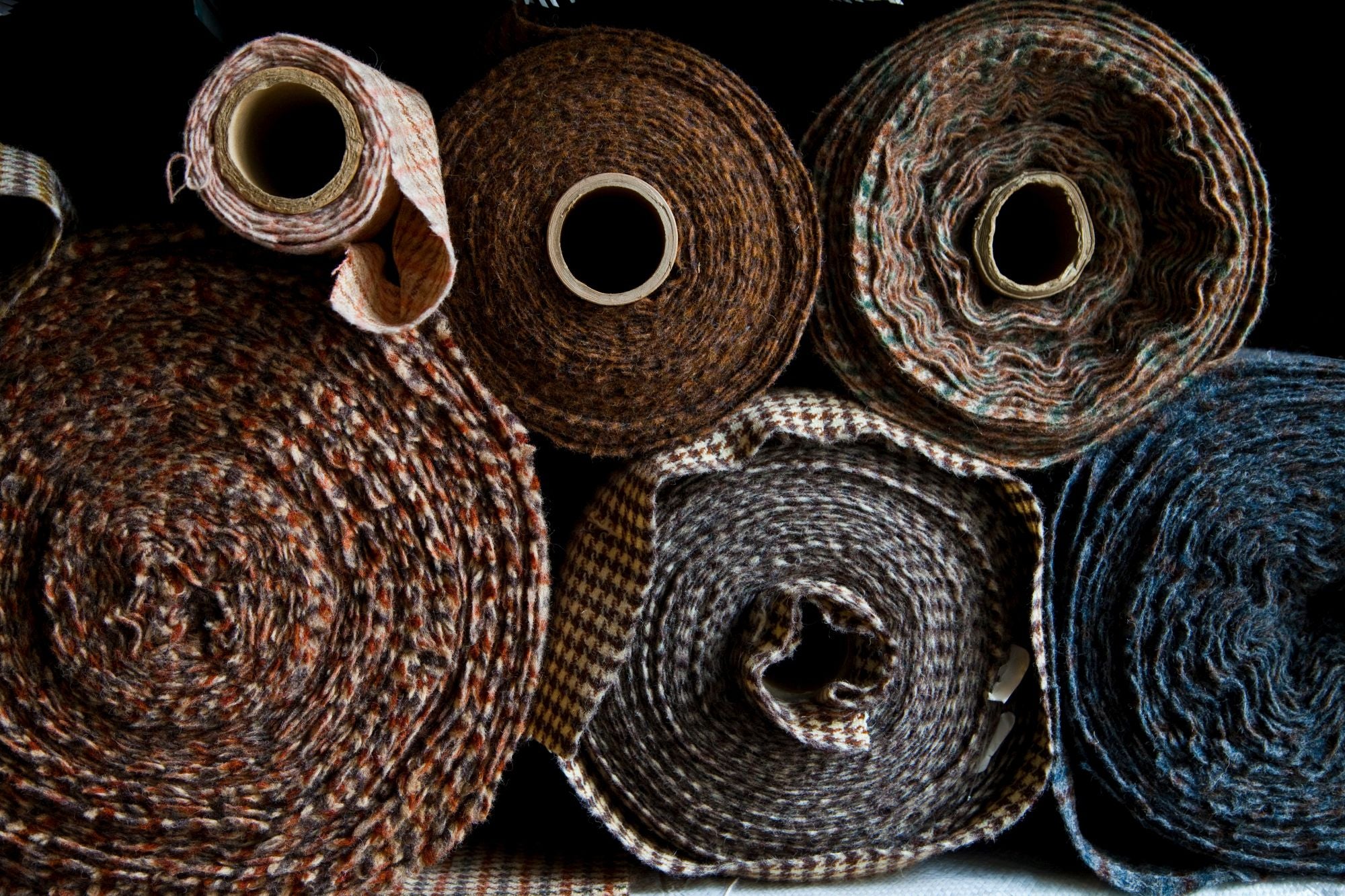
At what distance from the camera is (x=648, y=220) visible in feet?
3.06

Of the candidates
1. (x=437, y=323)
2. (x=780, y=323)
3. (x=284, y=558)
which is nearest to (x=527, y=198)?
(x=437, y=323)

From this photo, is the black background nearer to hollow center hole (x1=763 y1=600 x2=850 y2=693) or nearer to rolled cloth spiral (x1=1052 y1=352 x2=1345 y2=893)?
rolled cloth spiral (x1=1052 y1=352 x2=1345 y2=893)

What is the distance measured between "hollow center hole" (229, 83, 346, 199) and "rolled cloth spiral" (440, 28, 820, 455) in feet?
0.37

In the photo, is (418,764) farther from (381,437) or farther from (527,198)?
(527,198)

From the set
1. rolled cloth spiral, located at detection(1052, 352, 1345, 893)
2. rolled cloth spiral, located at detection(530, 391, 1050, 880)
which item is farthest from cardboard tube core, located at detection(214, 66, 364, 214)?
rolled cloth spiral, located at detection(1052, 352, 1345, 893)

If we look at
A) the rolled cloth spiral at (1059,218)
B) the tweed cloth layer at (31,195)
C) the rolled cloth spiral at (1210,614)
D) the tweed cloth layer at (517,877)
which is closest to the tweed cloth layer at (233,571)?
the tweed cloth layer at (31,195)

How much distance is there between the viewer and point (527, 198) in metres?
0.86

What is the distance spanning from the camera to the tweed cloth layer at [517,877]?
0.94 metres

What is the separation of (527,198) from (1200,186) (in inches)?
24.0

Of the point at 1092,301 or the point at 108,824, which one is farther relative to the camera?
the point at 1092,301

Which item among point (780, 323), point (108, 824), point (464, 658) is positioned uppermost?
point (780, 323)

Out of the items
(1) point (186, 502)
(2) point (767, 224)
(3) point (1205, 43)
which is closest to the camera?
(1) point (186, 502)

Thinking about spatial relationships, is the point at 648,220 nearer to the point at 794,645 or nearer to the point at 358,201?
the point at 358,201

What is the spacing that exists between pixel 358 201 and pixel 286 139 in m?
0.19
